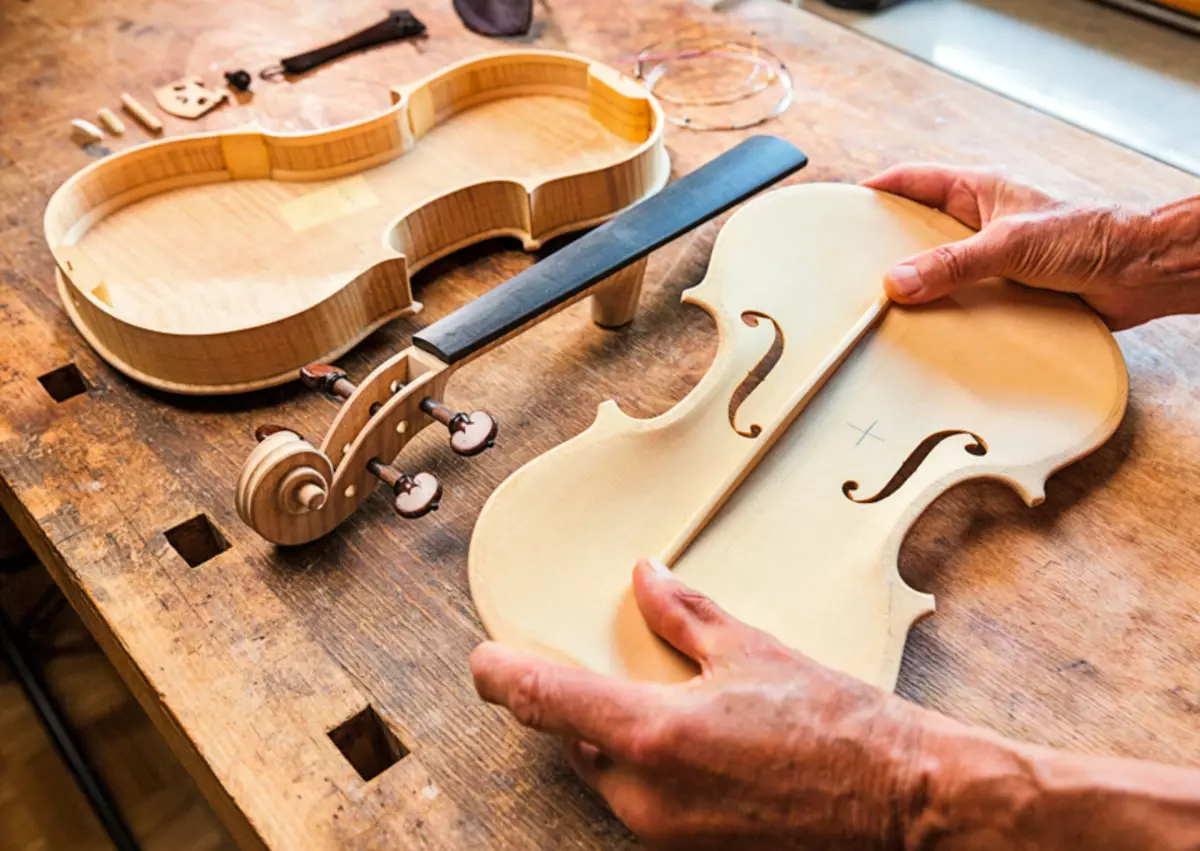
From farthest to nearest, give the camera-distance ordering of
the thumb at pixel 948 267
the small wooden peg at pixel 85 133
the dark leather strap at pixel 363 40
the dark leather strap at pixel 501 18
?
the dark leather strap at pixel 501 18, the dark leather strap at pixel 363 40, the small wooden peg at pixel 85 133, the thumb at pixel 948 267

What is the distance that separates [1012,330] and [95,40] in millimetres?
1926

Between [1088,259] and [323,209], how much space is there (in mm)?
1140

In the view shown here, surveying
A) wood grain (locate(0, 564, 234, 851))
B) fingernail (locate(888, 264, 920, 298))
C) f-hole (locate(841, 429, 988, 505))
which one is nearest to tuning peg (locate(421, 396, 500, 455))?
f-hole (locate(841, 429, 988, 505))

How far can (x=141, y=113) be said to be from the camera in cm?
188

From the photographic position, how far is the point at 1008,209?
1.42 m

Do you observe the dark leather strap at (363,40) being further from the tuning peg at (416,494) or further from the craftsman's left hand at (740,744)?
the craftsman's left hand at (740,744)

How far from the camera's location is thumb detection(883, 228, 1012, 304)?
1354 millimetres

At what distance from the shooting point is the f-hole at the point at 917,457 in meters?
1.15

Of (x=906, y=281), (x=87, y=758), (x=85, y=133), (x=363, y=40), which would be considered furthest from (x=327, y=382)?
(x=87, y=758)

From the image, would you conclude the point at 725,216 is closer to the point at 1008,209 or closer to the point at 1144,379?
the point at 1008,209

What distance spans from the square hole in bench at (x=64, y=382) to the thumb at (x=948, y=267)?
3.84 ft

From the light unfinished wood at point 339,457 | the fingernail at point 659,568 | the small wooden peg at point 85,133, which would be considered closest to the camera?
the fingernail at point 659,568

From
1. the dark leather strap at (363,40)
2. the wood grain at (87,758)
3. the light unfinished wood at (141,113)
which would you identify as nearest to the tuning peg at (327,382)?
the light unfinished wood at (141,113)

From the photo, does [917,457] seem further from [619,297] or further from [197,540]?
[197,540]
